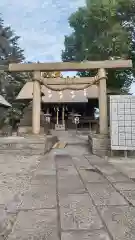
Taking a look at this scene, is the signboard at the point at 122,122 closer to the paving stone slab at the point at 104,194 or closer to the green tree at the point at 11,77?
the paving stone slab at the point at 104,194

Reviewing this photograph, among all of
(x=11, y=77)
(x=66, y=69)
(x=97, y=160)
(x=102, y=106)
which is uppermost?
(x=11, y=77)

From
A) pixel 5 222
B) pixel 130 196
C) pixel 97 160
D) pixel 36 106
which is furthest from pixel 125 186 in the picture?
pixel 36 106

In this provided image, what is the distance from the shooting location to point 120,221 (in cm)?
279

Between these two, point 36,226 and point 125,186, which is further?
point 125,186

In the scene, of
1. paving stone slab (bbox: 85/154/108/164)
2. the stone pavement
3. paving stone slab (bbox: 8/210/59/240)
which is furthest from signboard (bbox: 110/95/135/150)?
paving stone slab (bbox: 8/210/59/240)

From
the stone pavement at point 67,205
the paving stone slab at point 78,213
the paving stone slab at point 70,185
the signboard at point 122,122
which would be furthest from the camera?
the signboard at point 122,122

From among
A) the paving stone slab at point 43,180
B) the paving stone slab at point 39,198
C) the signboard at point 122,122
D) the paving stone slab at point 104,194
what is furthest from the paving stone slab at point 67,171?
Result: the signboard at point 122,122

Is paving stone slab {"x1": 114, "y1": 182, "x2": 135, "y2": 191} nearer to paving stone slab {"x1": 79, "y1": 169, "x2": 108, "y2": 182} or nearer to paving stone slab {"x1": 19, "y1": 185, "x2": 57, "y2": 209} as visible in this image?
paving stone slab {"x1": 79, "y1": 169, "x2": 108, "y2": 182}

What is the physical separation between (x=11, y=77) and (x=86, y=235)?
87.0 feet

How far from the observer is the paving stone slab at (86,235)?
2.39 m

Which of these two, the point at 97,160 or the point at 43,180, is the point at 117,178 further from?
the point at 97,160

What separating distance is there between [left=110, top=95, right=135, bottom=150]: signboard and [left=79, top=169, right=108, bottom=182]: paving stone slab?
8.72ft

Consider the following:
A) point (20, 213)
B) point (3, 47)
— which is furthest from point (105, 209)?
point (3, 47)

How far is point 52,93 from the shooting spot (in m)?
23.4
